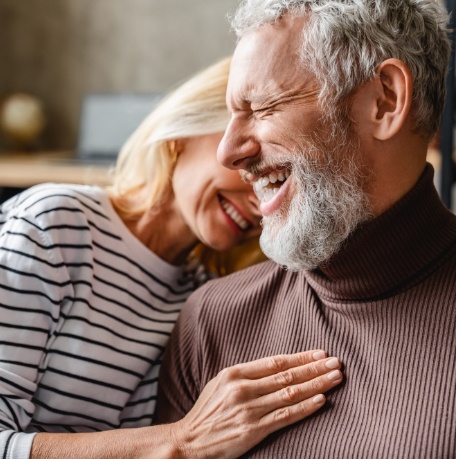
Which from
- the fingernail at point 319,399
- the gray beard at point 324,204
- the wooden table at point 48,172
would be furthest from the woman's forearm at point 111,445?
the wooden table at point 48,172

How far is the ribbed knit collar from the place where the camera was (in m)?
1.20

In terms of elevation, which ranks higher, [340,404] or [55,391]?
[340,404]

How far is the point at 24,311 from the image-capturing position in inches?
52.7

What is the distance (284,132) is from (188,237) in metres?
0.48

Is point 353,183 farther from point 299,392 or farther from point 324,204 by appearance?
point 299,392

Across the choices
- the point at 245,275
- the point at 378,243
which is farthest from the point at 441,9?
the point at 245,275

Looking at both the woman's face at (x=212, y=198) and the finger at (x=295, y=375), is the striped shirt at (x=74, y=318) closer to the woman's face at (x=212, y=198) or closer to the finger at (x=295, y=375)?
the woman's face at (x=212, y=198)

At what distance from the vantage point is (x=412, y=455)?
1.06 meters

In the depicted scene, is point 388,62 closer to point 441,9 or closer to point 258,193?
point 441,9

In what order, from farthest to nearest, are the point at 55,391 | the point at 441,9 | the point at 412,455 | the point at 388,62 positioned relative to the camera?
the point at 55,391
the point at 441,9
the point at 388,62
the point at 412,455

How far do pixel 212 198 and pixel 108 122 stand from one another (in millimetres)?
1931

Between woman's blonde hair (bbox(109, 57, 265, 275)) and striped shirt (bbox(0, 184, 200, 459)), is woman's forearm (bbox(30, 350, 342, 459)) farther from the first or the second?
woman's blonde hair (bbox(109, 57, 265, 275))

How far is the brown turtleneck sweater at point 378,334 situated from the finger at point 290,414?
2 cm

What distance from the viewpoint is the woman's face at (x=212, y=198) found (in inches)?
59.9
